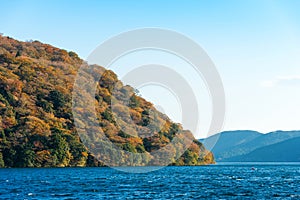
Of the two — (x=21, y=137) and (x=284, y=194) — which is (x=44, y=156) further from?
(x=284, y=194)

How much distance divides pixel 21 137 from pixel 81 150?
26.7 metres

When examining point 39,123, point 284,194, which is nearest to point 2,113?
point 39,123

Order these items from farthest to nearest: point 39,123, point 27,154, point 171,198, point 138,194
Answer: point 39,123
point 27,154
point 138,194
point 171,198


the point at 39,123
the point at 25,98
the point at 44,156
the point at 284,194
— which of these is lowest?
the point at 284,194

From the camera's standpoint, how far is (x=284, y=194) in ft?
262

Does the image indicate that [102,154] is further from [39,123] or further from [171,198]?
[171,198]

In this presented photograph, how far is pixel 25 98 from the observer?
194 meters

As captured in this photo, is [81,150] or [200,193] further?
[81,150]

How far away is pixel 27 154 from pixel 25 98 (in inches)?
1636

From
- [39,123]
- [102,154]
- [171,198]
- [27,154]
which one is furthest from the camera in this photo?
[102,154]

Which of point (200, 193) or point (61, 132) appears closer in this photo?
point (200, 193)

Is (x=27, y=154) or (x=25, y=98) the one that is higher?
(x=25, y=98)

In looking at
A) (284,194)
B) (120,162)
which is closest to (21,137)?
(120,162)

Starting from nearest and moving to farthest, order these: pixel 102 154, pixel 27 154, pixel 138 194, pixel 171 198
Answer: pixel 171 198 → pixel 138 194 → pixel 27 154 → pixel 102 154
